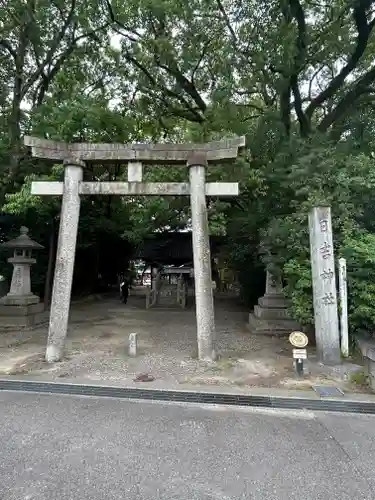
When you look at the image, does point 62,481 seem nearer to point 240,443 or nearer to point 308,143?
point 240,443

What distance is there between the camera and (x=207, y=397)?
16.1ft

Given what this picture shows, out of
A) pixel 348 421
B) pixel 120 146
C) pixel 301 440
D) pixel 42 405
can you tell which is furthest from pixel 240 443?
pixel 120 146

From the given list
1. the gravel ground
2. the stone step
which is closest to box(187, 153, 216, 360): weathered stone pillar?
the gravel ground

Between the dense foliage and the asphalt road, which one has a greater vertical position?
the dense foliage

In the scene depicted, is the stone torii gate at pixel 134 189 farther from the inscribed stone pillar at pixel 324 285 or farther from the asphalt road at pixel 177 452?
the asphalt road at pixel 177 452

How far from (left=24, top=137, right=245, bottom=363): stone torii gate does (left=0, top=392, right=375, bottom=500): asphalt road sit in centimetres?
228

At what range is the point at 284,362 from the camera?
6691mm

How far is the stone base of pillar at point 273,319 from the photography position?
9.52 meters

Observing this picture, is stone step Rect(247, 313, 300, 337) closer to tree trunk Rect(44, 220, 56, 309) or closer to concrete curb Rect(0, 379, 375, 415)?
concrete curb Rect(0, 379, 375, 415)

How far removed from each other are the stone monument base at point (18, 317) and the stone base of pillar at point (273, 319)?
6786 millimetres

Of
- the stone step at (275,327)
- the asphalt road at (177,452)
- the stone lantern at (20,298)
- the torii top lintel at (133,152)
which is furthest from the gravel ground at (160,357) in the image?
the torii top lintel at (133,152)

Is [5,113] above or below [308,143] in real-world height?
above

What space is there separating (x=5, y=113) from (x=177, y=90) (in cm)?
590

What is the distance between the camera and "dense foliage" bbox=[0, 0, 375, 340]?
744 centimetres
